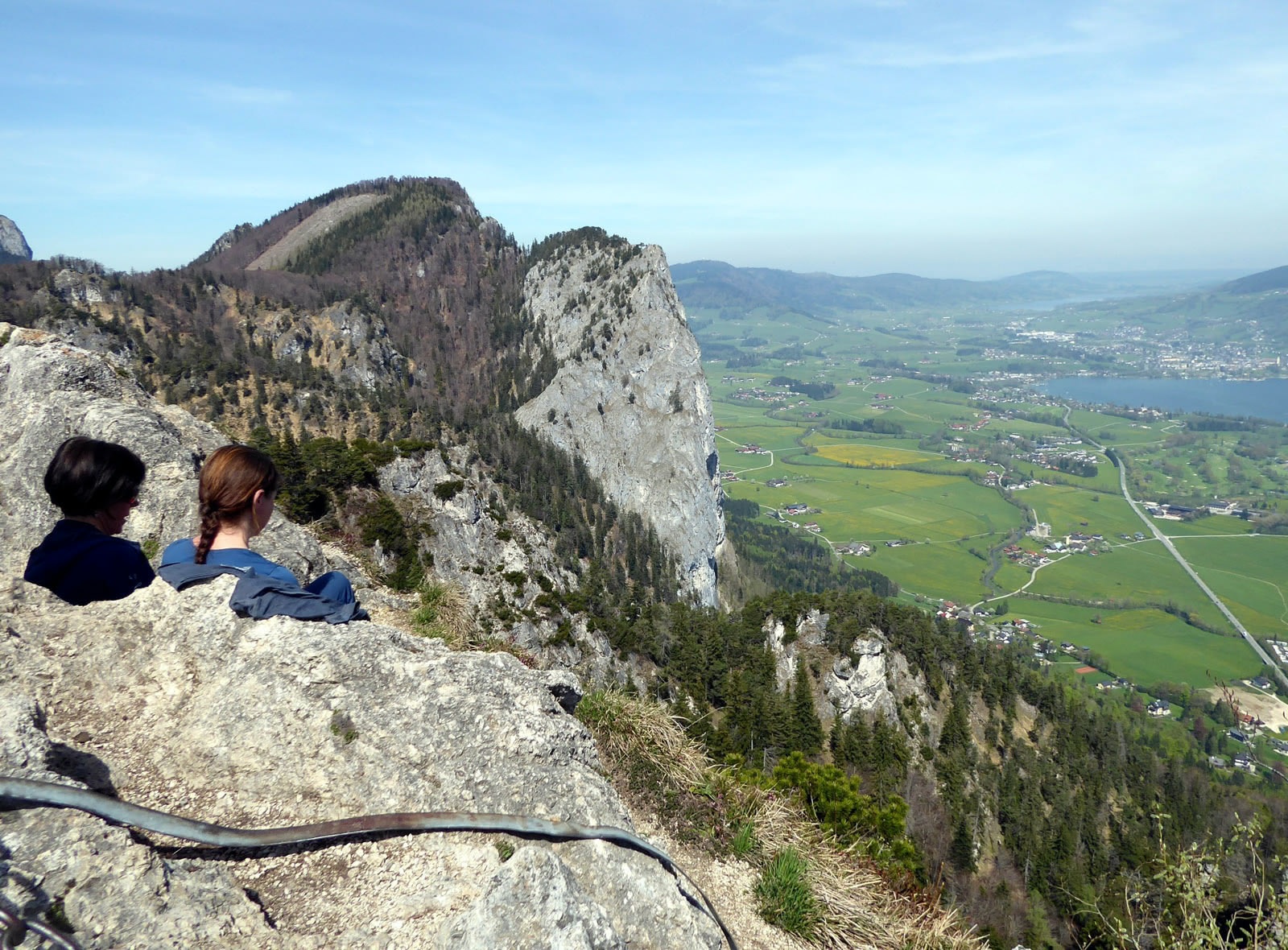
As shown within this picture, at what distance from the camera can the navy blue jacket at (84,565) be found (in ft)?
20.3

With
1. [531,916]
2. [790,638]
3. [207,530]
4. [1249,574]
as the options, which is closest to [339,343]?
[790,638]

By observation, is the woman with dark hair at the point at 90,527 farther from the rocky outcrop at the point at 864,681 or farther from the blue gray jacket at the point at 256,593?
the rocky outcrop at the point at 864,681

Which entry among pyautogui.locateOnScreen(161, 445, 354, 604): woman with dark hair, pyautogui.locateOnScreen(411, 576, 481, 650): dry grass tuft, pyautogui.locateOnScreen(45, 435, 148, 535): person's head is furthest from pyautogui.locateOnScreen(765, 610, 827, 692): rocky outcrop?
pyautogui.locateOnScreen(45, 435, 148, 535): person's head

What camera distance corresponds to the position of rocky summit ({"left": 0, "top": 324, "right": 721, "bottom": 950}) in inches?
152

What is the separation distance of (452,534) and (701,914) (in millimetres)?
50475

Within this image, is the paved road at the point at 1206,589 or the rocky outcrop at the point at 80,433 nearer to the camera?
the rocky outcrop at the point at 80,433

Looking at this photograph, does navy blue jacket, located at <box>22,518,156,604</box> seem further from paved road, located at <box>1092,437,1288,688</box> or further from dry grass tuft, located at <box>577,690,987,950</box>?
paved road, located at <box>1092,437,1288,688</box>

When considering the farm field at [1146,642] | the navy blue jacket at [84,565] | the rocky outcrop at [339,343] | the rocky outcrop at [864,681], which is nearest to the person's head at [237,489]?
the navy blue jacket at [84,565]

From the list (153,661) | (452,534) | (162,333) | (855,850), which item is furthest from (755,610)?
(162,333)

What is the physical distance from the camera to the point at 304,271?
577 ft

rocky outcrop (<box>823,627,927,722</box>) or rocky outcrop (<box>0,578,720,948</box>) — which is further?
rocky outcrop (<box>823,627,927,722</box>)

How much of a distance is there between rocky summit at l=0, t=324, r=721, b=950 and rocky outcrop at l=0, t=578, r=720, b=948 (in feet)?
0.05

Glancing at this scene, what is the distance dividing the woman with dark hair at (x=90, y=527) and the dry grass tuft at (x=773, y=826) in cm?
581

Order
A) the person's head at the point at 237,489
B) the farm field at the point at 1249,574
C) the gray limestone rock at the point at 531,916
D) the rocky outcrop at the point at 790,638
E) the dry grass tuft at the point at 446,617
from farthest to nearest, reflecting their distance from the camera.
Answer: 1. the farm field at the point at 1249,574
2. the rocky outcrop at the point at 790,638
3. the dry grass tuft at the point at 446,617
4. the person's head at the point at 237,489
5. the gray limestone rock at the point at 531,916
